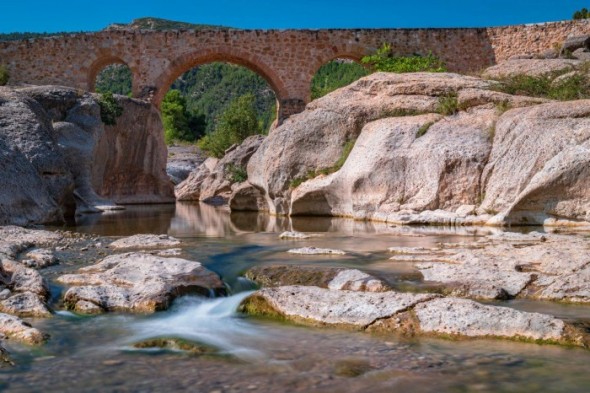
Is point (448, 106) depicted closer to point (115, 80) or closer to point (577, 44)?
point (577, 44)

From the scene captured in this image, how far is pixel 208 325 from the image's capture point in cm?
466

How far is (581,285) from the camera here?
489 centimetres

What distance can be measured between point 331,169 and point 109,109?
26.3ft

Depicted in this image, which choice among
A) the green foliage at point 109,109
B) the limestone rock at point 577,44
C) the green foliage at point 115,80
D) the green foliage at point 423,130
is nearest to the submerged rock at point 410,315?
the green foliage at point 423,130

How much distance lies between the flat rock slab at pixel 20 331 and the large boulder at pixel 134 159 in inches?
528

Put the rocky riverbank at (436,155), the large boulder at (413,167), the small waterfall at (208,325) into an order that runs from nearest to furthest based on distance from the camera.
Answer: the small waterfall at (208,325), the rocky riverbank at (436,155), the large boulder at (413,167)

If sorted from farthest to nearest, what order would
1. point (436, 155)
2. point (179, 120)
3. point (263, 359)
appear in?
point (179, 120)
point (436, 155)
point (263, 359)

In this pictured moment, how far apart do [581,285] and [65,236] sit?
6.53 meters

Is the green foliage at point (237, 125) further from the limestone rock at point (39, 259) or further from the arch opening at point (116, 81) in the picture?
the arch opening at point (116, 81)

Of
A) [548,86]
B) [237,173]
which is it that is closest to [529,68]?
[548,86]

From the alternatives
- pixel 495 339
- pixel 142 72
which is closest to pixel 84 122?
pixel 142 72

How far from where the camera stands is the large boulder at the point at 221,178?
1941 centimetres

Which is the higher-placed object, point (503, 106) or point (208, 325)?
point (503, 106)

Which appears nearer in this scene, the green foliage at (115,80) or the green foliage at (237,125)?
the green foliage at (237,125)
